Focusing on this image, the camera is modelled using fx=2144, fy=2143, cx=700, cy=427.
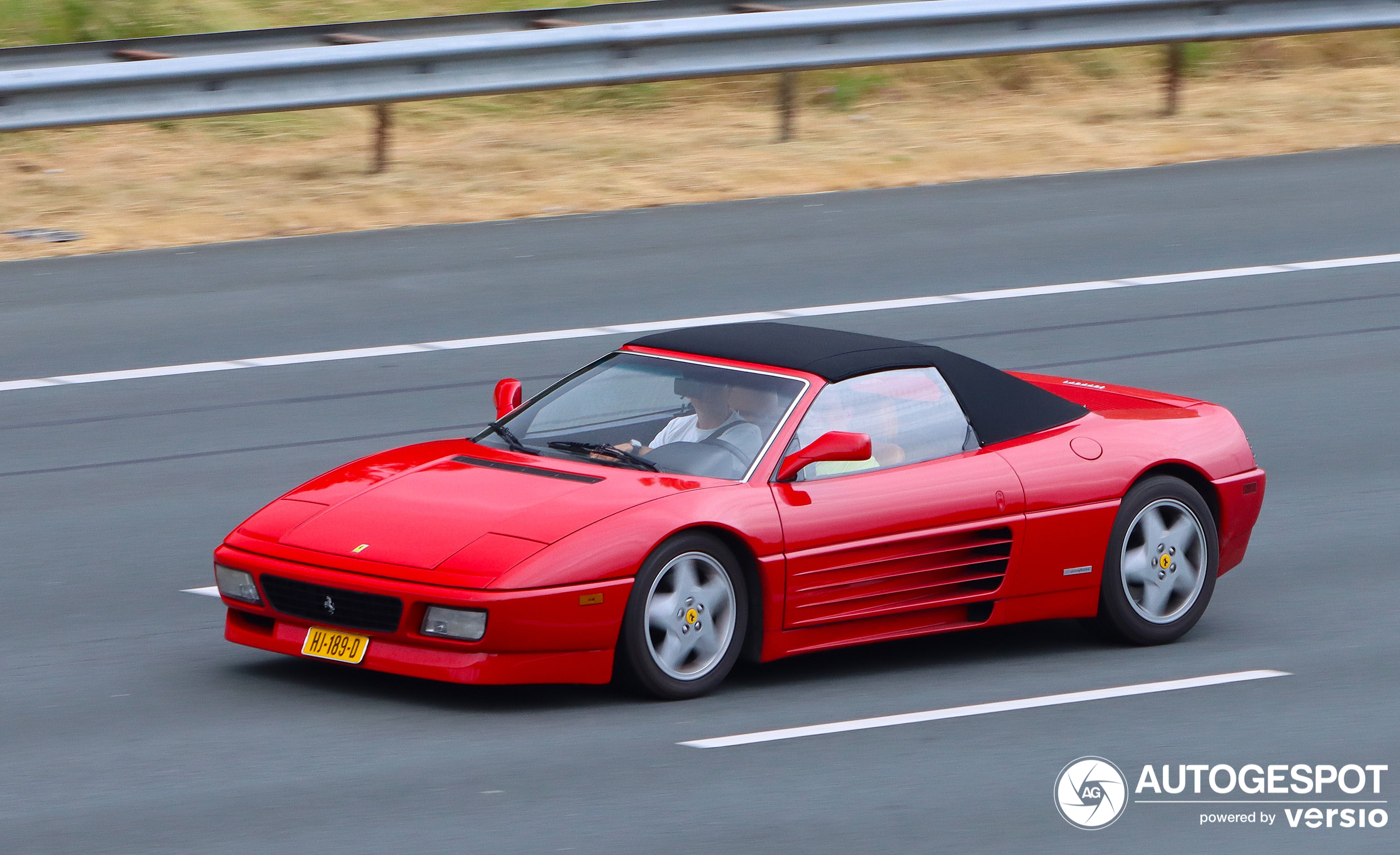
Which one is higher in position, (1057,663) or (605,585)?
(605,585)

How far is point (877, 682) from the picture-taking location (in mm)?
7816

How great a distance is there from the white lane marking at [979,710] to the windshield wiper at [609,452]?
1173mm

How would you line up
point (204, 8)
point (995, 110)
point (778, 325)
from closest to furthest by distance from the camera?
point (778, 325)
point (995, 110)
point (204, 8)

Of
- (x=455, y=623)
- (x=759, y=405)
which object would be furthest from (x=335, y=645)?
(x=759, y=405)

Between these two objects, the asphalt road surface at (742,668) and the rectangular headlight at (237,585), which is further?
the rectangular headlight at (237,585)

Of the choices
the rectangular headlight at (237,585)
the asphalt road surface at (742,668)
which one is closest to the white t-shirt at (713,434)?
the asphalt road surface at (742,668)

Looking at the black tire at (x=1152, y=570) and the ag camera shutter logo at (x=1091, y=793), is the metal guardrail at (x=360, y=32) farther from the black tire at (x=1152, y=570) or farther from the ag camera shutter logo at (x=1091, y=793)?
the ag camera shutter logo at (x=1091, y=793)

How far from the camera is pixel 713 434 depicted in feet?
26.1

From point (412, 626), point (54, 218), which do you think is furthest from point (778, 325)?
point (54, 218)

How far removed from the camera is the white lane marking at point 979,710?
698cm

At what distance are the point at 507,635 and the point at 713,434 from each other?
134cm

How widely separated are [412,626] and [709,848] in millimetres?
1542

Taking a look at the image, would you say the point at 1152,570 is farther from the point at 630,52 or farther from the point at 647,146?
the point at 647,146

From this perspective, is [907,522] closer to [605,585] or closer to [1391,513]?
[605,585]
